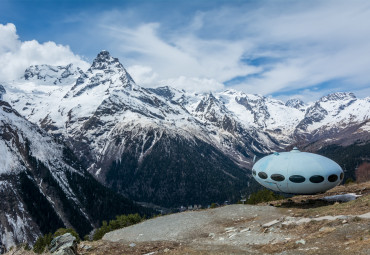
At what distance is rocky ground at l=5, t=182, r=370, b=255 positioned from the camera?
2192 centimetres

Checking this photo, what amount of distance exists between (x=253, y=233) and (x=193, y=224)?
10112 mm

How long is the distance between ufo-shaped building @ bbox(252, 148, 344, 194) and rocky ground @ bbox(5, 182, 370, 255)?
275cm

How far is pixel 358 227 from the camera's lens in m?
22.9

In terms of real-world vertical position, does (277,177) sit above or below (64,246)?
above

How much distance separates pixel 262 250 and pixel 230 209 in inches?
750

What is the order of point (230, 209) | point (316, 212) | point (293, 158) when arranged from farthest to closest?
point (230, 209)
point (293, 158)
point (316, 212)

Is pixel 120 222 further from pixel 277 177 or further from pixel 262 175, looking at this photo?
pixel 277 177

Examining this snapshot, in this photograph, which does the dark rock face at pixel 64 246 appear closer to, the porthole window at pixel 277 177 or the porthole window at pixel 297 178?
the porthole window at pixel 277 177

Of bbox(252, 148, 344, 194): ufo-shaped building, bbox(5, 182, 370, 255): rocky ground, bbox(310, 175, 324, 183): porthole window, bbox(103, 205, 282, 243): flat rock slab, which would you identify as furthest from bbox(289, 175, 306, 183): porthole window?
bbox(103, 205, 282, 243): flat rock slab

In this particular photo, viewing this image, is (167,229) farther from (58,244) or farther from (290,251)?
(290,251)

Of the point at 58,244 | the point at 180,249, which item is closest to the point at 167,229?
the point at 180,249

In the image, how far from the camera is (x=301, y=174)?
119ft

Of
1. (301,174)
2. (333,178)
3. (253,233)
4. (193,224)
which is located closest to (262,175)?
(301,174)

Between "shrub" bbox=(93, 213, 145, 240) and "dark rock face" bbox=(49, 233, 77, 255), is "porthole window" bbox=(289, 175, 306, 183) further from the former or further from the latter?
"shrub" bbox=(93, 213, 145, 240)
